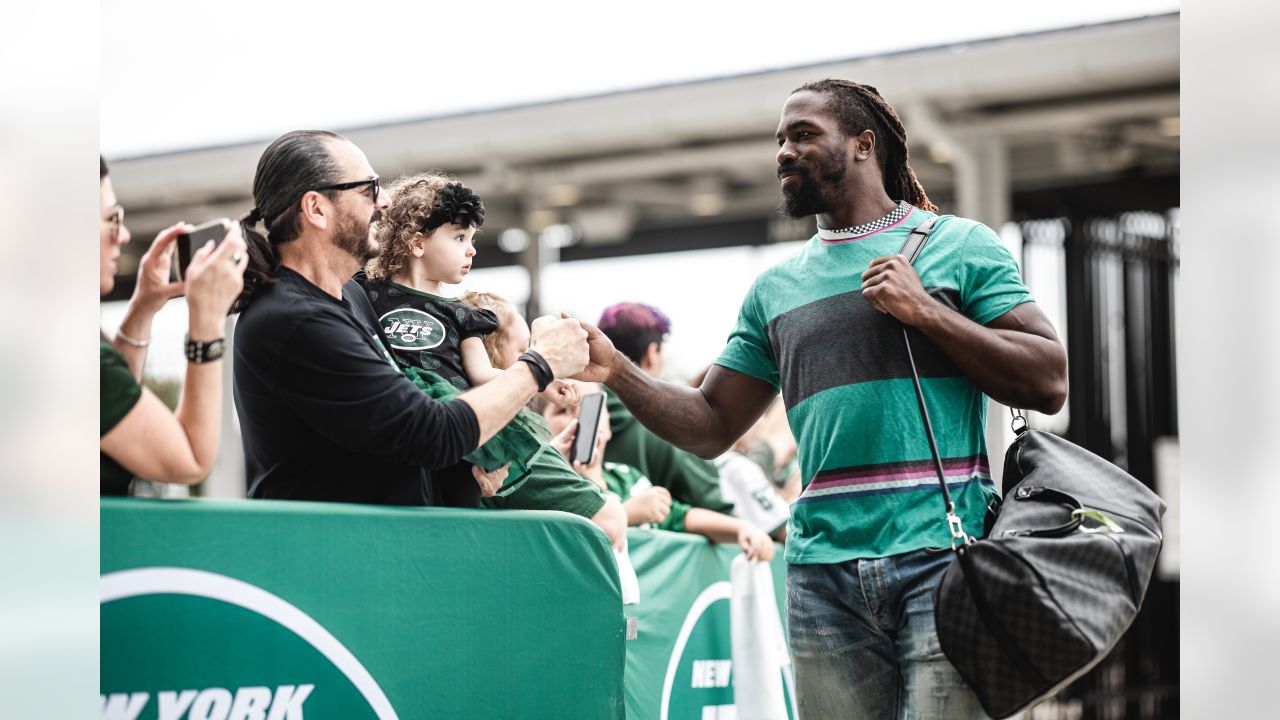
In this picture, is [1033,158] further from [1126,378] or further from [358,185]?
[358,185]

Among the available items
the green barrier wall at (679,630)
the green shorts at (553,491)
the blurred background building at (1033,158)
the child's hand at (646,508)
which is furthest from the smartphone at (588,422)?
the blurred background building at (1033,158)

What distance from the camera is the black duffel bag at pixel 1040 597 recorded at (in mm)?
2344

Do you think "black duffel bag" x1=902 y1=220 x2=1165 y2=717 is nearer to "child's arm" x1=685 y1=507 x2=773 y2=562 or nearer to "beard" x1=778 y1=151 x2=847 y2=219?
"beard" x1=778 y1=151 x2=847 y2=219

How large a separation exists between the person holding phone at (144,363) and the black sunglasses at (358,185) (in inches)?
14.7

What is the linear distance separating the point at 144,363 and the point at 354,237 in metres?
0.54

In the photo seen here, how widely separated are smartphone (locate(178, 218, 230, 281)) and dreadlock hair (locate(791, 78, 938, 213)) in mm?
1303

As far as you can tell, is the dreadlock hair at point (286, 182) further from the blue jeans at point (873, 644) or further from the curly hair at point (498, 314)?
the blue jeans at point (873, 644)

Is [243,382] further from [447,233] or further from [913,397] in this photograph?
[913,397]

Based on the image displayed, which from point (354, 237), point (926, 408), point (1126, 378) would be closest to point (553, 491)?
point (354, 237)

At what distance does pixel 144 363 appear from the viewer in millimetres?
2283

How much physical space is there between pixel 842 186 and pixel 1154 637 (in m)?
8.76

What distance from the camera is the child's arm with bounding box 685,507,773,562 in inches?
189

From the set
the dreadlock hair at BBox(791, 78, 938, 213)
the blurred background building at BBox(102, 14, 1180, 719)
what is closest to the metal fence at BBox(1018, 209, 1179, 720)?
the blurred background building at BBox(102, 14, 1180, 719)
